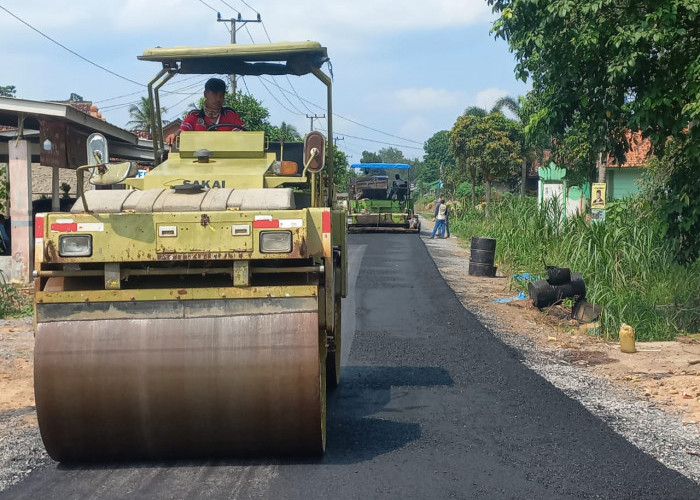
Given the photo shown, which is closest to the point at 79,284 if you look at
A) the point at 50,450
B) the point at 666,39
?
the point at 50,450

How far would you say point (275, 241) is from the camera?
5230 millimetres

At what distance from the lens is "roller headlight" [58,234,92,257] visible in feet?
17.0

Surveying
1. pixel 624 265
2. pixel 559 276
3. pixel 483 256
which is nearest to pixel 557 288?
pixel 559 276

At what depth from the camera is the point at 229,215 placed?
17.1ft

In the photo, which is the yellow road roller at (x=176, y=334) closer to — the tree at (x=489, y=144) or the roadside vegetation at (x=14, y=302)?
the roadside vegetation at (x=14, y=302)

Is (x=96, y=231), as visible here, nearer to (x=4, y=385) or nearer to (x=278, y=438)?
(x=278, y=438)

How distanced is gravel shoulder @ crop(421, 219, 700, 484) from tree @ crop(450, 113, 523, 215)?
1090 inches

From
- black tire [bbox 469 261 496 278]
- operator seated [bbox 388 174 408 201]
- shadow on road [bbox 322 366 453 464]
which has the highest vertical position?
operator seated [bbox 388 174 408 201]

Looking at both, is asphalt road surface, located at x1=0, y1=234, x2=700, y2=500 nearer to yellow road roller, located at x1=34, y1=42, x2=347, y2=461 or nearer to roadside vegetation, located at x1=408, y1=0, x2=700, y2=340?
yellow road roller, located at x1=34, y1=42, x2=347, y2=461

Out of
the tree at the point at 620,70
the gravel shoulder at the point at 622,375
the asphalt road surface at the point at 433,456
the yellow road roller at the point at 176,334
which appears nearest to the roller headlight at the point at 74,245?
the yellow road roller at the point at 176,334

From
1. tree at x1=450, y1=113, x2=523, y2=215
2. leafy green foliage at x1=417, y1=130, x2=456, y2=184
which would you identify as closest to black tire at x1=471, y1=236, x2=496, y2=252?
tree at x1=450, y1=113, x2=523, y2=215

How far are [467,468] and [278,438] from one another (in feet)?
3.91

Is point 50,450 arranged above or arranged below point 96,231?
below

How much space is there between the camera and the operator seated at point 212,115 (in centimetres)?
735
